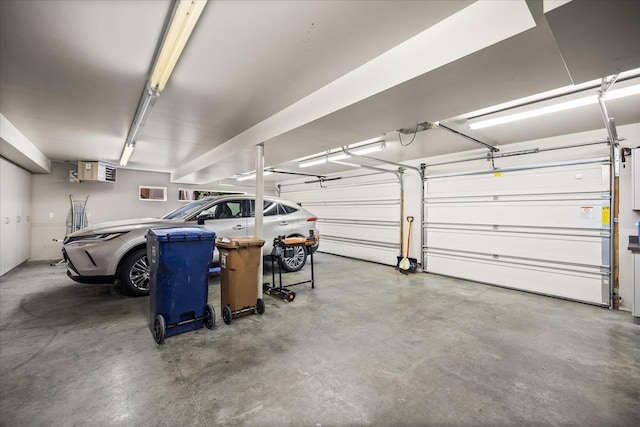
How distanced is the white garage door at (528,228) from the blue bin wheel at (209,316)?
478 cm

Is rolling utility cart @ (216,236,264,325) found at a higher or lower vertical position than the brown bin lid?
lower

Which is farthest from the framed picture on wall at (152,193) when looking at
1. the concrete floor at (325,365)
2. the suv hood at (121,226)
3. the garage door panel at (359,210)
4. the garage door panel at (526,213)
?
the garage door panel at (526,213)

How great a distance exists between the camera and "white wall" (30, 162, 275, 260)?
6.58 m

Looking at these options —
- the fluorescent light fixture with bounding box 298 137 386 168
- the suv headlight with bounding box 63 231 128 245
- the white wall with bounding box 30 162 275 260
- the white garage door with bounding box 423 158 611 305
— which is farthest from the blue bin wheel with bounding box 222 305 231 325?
the white wall with bounding box 30 162 275 260

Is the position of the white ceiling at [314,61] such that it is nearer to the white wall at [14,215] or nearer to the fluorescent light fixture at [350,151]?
the fluorescent light fixture at [350,151]

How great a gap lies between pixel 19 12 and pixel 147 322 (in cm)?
292

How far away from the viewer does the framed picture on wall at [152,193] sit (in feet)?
25.6

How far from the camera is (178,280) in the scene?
8.90 ft

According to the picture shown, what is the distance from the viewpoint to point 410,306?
12.3 feet

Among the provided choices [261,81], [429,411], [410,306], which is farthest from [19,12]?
[410,306]

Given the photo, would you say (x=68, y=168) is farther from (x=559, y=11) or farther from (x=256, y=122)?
(x=559, y=11)

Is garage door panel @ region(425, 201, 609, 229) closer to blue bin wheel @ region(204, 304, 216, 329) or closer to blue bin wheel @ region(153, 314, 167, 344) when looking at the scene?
blue bin wheel @ region(204, 304, 216, 329)

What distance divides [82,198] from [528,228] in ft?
34.1

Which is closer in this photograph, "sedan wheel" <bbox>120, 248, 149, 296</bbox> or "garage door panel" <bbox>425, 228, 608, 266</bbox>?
"sedan wheel" <bbox>120, 248, 149, 296</bbox>
